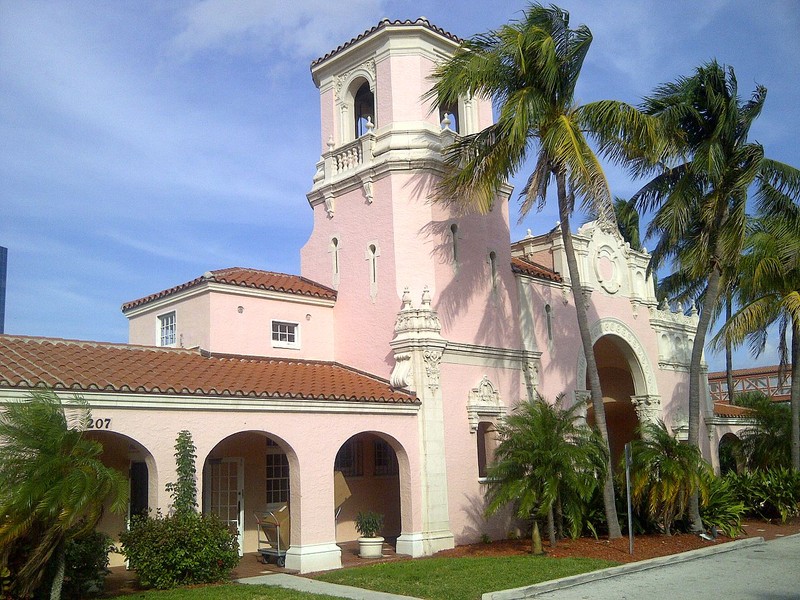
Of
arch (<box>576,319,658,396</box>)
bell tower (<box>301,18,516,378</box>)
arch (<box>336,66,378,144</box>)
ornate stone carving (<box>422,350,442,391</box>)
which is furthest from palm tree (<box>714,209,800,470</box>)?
arch (<box>336,66,378,144</box>)

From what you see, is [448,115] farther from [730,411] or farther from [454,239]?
[730,411]

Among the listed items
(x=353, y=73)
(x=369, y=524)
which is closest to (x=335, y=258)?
(x=353, y=73)

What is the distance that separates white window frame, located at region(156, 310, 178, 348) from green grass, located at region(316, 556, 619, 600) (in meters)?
8.00

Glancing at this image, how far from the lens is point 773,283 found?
24.3m

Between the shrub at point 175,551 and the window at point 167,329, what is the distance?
732 centimetres

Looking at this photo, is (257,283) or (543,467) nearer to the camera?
(543,467)

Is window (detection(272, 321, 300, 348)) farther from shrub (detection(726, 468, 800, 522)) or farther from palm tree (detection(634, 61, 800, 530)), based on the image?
shrub (detection(726, 468, 800, 522))

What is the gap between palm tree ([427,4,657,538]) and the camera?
17.6m

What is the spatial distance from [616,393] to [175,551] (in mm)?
19991

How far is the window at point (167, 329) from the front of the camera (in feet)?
67.7

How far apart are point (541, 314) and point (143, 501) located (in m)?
11.7

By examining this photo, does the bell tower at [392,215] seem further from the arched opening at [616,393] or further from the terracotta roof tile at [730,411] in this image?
the terracotta roof tile at [730,411]

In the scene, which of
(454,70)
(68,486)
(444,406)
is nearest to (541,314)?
(444,406)

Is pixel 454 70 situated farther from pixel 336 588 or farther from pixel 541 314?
pixel 336 588
